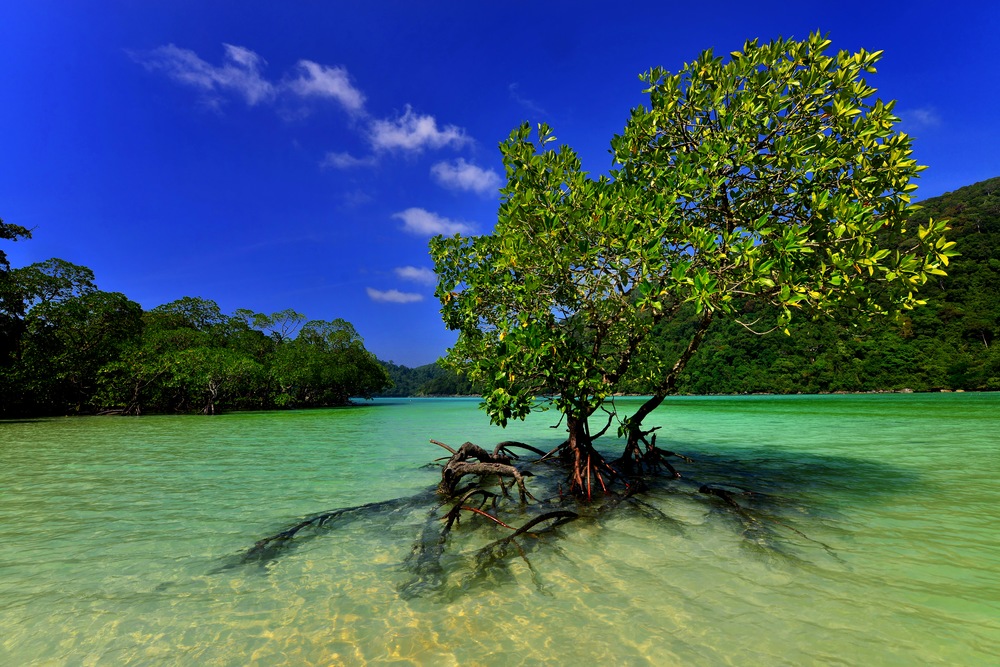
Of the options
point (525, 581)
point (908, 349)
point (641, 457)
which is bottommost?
point (525, 581)

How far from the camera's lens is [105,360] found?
1452 inches

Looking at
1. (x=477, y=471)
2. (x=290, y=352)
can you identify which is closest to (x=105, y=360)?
(x=290, y=352)

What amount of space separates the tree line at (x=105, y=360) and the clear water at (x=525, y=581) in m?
32.6

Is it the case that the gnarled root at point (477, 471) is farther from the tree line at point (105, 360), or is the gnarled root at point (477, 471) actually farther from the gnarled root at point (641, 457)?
the tree line at point (105, 360)

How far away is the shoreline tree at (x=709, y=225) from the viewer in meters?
5.80

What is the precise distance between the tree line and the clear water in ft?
107

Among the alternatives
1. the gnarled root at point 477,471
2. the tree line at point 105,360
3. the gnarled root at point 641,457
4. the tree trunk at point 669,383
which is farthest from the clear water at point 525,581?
the tree line at point 105,360

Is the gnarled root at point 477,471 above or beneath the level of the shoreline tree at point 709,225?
beneath

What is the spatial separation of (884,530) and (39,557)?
42.1ft

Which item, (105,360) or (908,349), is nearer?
(105,360)

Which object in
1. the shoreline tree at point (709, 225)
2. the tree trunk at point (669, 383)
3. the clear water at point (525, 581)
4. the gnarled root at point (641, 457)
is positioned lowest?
the clear water at point (525, 581)

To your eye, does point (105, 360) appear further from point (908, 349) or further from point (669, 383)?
point (908, 349)

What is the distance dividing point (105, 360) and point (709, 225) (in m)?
50.6

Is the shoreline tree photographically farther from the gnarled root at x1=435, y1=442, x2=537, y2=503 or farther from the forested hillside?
the forested hillside
